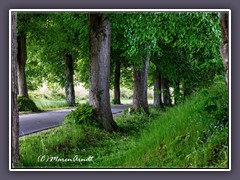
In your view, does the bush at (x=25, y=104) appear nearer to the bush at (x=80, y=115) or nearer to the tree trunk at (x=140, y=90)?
the bush at (x=80, y=115)

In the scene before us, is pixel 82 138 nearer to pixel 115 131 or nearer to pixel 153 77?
pixel 115 131

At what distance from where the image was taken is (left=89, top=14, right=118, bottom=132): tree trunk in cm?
1059

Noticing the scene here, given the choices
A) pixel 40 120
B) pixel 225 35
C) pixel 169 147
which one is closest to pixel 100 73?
pixel 40 120

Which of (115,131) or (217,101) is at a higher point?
(217,101)

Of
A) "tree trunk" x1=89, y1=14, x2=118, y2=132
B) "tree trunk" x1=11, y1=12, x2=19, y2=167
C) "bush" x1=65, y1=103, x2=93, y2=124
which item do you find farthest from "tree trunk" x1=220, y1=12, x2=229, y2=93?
"bush" x1=65, y1=103, x2=93, y2=124

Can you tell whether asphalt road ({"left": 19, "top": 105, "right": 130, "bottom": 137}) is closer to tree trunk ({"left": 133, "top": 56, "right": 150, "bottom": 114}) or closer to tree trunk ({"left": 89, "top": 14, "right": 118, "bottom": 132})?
tree trunk ({"left": 89, "top": 14, "right": 118, "bottom": 132})

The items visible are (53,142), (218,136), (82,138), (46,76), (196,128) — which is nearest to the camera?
(218,136)

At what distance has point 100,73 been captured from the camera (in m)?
10.6

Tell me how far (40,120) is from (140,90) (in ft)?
19.8

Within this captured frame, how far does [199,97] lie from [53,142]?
3195 millimetres

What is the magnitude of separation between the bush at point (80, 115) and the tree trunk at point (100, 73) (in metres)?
0.22

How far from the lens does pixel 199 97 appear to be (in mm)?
8477

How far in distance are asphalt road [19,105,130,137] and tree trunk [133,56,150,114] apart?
315 centimetres
